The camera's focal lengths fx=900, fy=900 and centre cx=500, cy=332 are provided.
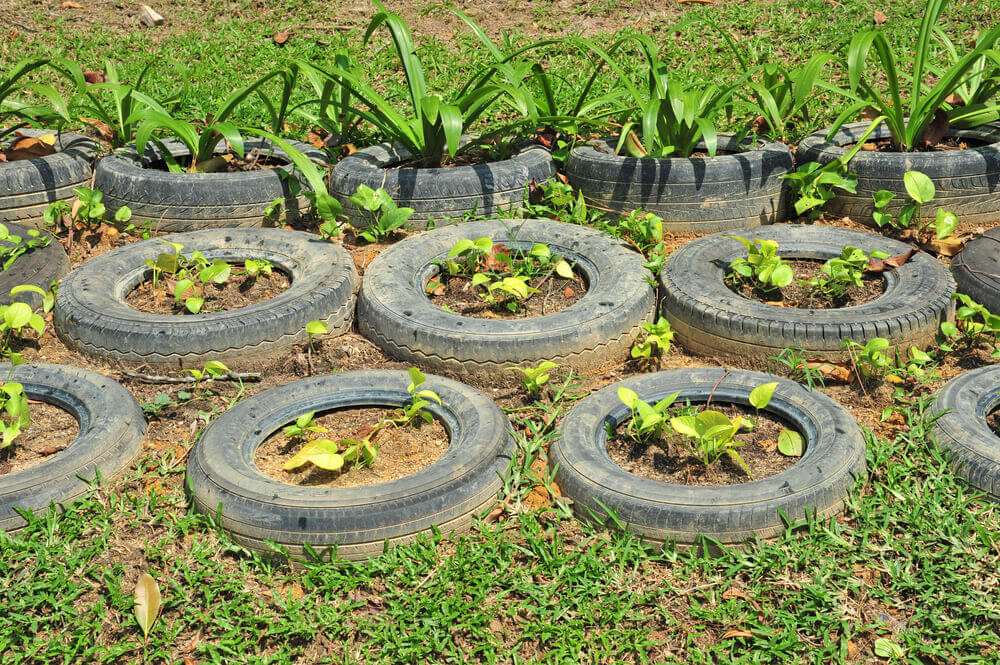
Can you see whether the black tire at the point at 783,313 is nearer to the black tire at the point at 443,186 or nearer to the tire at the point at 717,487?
the tire at the point at 717,487

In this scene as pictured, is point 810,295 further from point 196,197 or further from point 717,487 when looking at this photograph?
point 196,197

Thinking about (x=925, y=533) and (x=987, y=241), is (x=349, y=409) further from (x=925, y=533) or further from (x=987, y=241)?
(x=987, y=241)

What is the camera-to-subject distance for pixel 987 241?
3799 mm

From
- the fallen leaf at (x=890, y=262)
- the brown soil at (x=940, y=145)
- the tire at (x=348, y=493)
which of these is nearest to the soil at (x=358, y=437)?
the tire at (x=348, y=493)

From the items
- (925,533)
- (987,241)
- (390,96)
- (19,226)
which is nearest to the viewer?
(925,533)

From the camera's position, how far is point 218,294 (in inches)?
150

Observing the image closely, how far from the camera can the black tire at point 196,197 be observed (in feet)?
14.0

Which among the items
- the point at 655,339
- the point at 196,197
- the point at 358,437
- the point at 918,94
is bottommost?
the point at 358,437

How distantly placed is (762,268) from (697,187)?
0.70m

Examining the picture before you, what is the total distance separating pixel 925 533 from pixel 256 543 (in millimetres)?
1897

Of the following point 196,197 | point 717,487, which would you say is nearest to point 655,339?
point 717,487

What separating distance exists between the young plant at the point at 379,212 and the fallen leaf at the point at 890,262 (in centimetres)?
200

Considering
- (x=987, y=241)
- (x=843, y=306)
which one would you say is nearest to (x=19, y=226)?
(x=843, y=306)

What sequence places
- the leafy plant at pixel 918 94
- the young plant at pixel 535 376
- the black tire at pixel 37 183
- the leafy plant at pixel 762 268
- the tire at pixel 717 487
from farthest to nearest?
the black tire at pixel 37 183 < the leafy plant at pixel 918 94 < the leafy plant at pixel 762 268 < the young plant at pixel 535 376 < the tire at pixel 717 487
